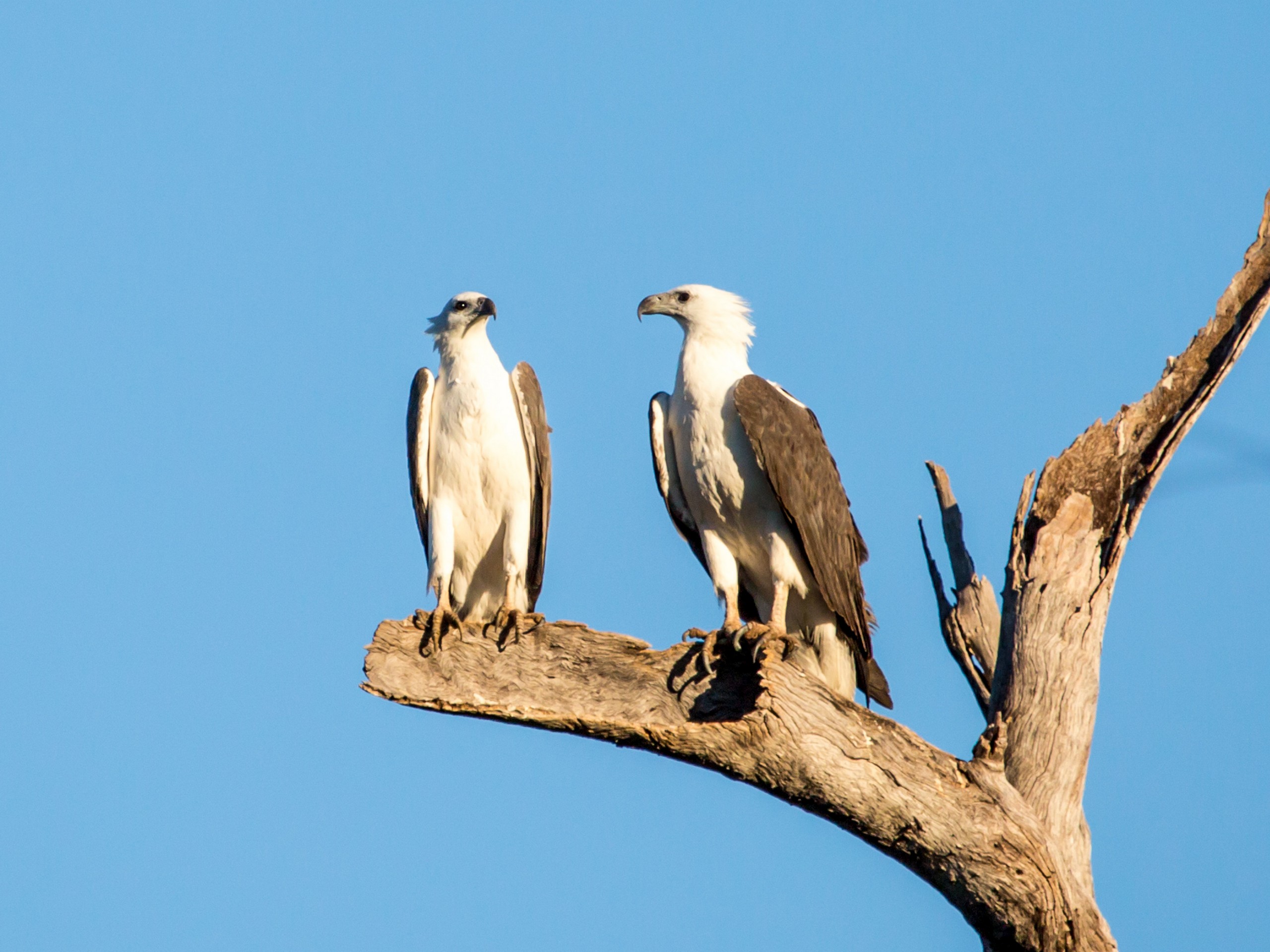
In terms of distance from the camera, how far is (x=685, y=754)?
22.0 feet

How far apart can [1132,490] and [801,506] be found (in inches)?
75.9

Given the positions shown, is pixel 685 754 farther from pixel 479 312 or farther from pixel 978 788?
pixel 479 312

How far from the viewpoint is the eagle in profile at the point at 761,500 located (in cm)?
866

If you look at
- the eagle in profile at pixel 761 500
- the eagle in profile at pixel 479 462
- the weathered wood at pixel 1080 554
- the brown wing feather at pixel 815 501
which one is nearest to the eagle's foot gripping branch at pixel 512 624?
the eagle in profile at pixel 479 462

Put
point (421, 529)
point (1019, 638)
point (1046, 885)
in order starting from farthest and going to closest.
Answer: point (421, 529)
point (1019, 638)
point (1046, 885)

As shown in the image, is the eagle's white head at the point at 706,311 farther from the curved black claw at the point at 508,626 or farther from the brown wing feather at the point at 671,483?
the curved black claw at the point at 508,626

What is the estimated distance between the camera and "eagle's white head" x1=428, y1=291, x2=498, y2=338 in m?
9.48

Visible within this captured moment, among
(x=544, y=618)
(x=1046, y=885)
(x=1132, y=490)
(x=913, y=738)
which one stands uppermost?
(x=1132, y=490)

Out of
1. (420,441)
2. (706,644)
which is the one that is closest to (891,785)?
(706,644)

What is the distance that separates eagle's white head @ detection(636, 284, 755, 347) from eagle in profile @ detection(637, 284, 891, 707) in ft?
0.04

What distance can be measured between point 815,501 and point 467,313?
8.63 feet

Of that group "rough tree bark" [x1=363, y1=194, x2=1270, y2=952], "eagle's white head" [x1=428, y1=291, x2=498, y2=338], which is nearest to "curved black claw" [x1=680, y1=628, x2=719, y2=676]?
"rough tree bark" [x1=363, y1=194, x2=1270, y2=952]

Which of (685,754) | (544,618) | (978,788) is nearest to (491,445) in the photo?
(544,618)

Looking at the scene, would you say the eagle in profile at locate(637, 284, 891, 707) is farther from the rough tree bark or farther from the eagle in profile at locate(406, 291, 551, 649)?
the eagle in profile at locate(406, 291, 551, 649)
